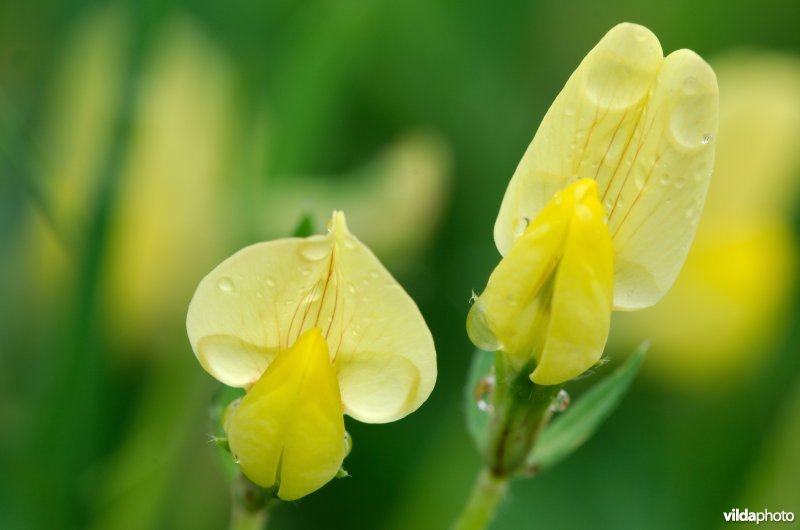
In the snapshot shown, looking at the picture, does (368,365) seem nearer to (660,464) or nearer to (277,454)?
(277,454)

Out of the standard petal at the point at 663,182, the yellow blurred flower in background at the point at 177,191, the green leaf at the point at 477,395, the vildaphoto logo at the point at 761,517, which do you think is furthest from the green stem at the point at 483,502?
the yellow blurred flower in background at the point at 177,191

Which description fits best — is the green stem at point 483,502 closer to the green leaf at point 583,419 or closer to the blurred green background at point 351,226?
the green leaf at point 583,419

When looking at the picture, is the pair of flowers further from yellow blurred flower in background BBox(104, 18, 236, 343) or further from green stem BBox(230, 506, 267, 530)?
yellow blurred flower in background BBox(104, 18, 236, 343)

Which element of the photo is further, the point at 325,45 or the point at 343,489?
the point at 325,45

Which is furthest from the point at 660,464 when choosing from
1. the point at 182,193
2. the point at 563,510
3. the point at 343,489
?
the point at 182,193

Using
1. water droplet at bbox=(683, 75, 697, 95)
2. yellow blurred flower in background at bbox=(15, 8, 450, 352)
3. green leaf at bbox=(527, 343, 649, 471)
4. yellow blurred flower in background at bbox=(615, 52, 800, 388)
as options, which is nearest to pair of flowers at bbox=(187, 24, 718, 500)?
water droplet at bbox=(683, 75, 697, 95)

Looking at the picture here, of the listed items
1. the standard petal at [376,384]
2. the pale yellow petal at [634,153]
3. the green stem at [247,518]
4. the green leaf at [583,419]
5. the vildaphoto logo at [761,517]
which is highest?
the pale yellow petal at [634,153]

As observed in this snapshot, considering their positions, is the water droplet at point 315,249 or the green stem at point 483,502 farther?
the green stem at point 483,502

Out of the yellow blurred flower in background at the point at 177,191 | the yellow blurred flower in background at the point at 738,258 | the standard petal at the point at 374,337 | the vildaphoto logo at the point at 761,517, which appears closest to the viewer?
the standard petal at the point at 374,337
